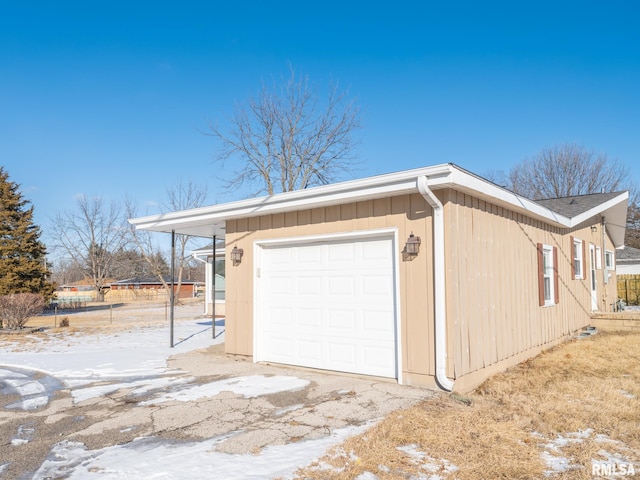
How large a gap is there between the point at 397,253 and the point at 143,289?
131ft

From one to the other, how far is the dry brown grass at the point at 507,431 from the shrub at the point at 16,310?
12981 millimetres

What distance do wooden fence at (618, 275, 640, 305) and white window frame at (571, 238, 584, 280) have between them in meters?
8.70

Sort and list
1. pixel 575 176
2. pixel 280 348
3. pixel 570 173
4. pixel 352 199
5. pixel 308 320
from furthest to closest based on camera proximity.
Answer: pixel 570 173 < pixel 575 176 < pixel 280 348 < pixel 308 320 < pixel 352 199

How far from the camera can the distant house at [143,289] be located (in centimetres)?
3741

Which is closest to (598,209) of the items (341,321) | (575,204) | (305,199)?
(575,204)

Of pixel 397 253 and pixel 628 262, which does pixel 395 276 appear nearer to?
pixel 397 253

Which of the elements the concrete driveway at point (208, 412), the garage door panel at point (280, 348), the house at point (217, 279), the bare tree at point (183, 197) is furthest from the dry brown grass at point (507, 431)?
the bare tree at point (183, 197)

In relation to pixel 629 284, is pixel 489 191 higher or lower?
higher

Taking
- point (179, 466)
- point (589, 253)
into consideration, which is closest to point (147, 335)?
point (179, 466)

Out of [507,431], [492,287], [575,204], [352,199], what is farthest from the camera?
[575,204]

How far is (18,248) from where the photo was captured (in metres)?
21.1

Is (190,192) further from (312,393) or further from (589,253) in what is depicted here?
(312,393)

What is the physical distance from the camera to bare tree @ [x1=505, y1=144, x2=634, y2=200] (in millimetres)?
26422

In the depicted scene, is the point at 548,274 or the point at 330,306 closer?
the point at 330,306
